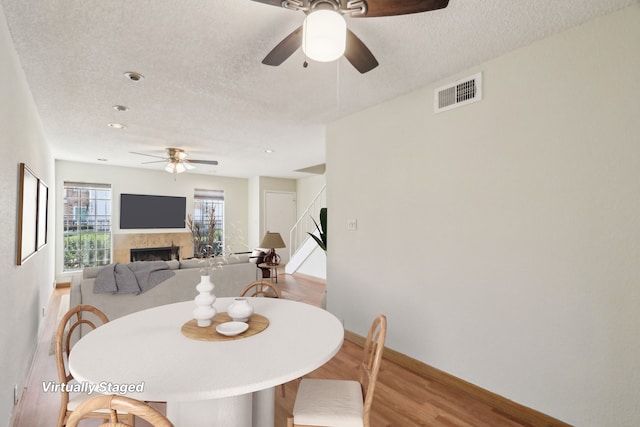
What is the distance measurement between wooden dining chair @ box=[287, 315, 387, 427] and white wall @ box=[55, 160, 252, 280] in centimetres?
386

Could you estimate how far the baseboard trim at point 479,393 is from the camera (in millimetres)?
1945

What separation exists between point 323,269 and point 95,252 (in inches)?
184

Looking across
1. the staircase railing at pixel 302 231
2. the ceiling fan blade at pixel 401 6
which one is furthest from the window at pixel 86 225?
the ceiling fan blade at pixel 401 6

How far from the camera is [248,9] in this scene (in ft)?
5.49

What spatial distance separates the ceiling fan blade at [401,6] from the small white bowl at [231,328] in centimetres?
157

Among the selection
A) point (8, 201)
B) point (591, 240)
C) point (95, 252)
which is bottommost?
point (95, 252)

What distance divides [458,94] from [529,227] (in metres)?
1.12

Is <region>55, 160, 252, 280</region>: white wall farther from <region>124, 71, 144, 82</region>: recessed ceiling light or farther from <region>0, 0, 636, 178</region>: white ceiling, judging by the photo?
<region>124, 71, 144, 82</region>: recessed ceiling light

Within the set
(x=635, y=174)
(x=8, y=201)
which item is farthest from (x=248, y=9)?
(x=635, y=174)

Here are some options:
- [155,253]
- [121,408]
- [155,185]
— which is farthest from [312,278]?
[121,408]

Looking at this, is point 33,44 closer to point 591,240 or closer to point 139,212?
point 591,240

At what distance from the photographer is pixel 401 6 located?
4.21ft

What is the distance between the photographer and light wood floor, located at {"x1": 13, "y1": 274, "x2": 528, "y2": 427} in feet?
6.46

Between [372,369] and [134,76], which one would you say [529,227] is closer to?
[372,369]
